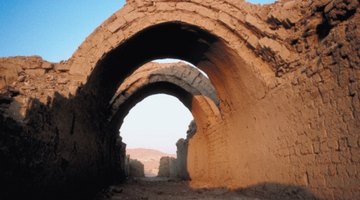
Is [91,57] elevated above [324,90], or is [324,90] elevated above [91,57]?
[91,57]

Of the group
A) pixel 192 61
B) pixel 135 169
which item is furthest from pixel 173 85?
pixel 135 169

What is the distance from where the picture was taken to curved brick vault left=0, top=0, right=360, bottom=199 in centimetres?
375

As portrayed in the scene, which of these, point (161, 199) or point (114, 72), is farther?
point (114, 72)

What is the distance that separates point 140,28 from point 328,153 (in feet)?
14.5

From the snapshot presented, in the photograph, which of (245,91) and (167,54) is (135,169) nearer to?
(167,54)

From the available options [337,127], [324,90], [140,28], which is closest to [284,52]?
[324,90]

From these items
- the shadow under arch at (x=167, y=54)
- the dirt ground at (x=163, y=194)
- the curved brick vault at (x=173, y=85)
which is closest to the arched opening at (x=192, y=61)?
the shadow under arch at (x=167, y=54)

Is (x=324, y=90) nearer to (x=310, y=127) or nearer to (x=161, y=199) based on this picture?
(x=310, y=127)

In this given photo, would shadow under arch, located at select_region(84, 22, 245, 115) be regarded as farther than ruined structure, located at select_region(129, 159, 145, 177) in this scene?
No

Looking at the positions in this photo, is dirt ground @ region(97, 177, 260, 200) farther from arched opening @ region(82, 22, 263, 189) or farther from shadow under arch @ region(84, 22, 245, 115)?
shadow under arch @ region(84, 22, 245, 115)

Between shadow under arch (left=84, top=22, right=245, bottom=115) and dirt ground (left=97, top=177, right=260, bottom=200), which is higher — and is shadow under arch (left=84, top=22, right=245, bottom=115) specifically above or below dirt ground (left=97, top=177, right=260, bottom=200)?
above

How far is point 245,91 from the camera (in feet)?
22.0

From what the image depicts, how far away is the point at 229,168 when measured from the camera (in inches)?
328

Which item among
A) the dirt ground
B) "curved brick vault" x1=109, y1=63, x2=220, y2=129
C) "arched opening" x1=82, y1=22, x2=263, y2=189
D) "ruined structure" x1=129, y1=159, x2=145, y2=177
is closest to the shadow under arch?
"arched opening" x1=82, y1=22, x2=263, y2=189
